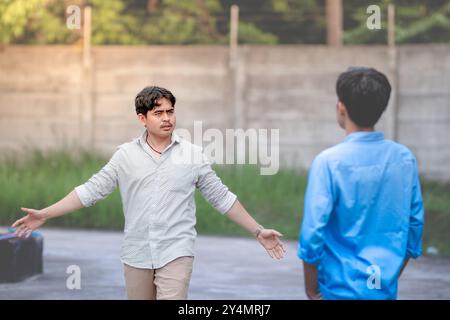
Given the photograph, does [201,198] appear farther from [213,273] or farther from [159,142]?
[159,142]

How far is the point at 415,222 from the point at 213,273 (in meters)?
6.28

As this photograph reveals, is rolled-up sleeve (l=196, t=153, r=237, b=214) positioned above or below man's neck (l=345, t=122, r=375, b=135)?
below

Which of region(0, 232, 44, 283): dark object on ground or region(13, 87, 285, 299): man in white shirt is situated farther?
region(0, 232, 44, 283): dark object on ground

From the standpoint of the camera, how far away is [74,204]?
5.54 m

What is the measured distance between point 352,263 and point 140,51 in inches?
556

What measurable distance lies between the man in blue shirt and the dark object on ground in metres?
5.70

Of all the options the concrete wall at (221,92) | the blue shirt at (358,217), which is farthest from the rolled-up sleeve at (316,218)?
the concrete wall at (221,92)

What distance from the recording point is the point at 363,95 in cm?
446

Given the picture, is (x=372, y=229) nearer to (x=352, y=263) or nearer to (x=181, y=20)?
(x=352, y=263)

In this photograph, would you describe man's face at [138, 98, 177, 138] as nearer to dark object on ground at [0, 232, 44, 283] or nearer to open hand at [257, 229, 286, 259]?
open hand at [257, 229, 286, 259]

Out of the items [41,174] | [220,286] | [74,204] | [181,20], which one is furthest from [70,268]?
[181,20]

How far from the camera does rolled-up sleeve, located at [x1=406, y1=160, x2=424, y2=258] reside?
4.49m

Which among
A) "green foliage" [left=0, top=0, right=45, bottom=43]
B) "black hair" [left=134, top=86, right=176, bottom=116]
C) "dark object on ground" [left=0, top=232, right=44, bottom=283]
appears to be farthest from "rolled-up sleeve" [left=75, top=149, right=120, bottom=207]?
"green foliage" [left=0, top=0, right=45, bottom=43]
